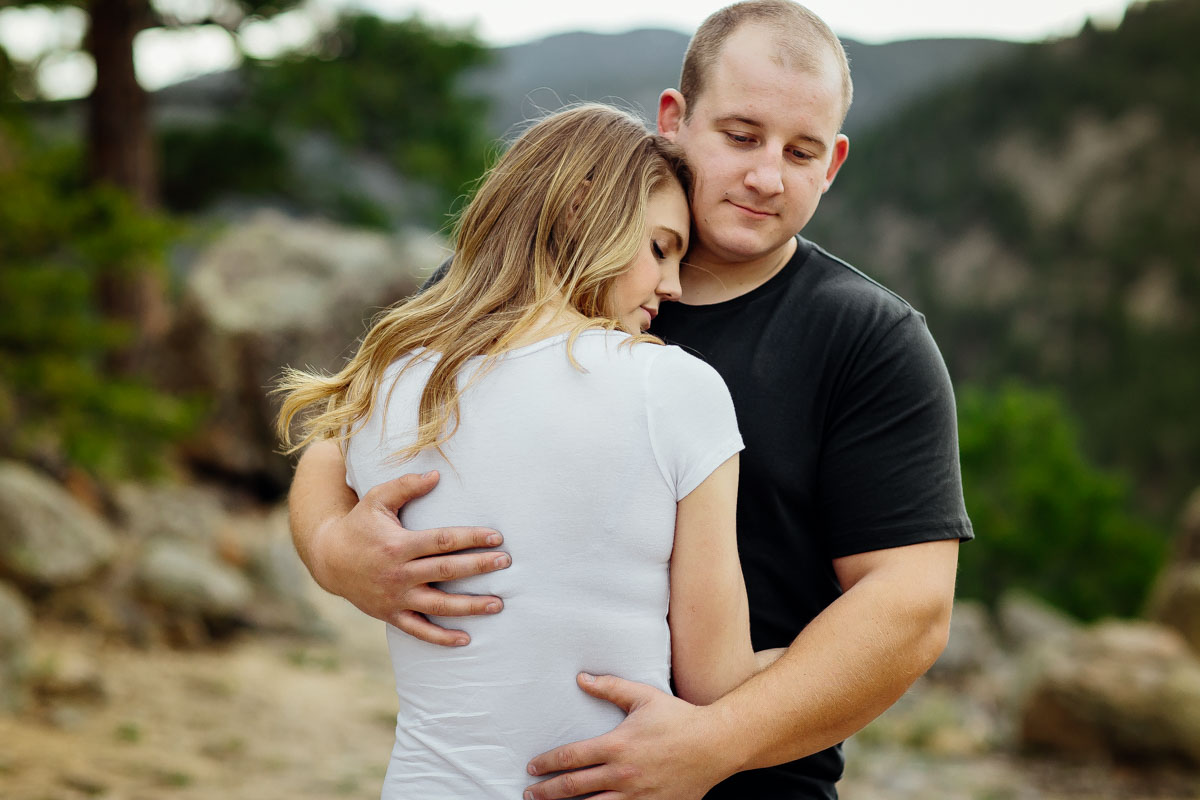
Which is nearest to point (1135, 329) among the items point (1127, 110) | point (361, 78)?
point (1127, 110)

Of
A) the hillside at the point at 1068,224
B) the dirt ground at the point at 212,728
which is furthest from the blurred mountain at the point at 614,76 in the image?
the hillside at the point at 1068,224

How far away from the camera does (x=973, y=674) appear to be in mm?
11852

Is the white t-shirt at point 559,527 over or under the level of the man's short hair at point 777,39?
under

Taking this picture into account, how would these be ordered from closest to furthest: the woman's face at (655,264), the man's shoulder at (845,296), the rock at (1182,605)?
the woman's face at (655,264)
the man's shoulder at (845,296)
the rock at (1182,605)

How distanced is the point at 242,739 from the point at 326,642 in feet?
6.39

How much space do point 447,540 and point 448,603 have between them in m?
0.08

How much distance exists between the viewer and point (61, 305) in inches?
241

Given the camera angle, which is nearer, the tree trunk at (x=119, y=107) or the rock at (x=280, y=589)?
the rock at (x=280, y=589)

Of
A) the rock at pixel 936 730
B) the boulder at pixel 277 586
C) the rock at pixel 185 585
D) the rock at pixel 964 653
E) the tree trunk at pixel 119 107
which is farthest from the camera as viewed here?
the rock at pixel 964 653

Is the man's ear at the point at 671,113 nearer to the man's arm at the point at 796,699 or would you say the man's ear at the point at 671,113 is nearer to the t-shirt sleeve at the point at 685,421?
the t-shirt sleeve at the point at 685,421

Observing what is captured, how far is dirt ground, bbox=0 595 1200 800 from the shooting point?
468cm

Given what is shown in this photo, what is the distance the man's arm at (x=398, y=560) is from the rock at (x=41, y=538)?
517 centimetres

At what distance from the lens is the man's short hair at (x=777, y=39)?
5.87 feet

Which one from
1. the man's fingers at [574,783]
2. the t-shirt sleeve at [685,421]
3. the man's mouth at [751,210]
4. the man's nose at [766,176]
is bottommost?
the man's fingers at [574,783]
